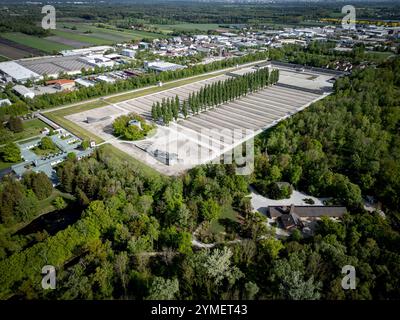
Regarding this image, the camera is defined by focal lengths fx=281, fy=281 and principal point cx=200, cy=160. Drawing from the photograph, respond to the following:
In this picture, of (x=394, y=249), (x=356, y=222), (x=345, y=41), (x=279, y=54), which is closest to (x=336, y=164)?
(x=356, y=222)

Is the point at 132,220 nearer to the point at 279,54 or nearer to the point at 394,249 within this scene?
the point at 394,249

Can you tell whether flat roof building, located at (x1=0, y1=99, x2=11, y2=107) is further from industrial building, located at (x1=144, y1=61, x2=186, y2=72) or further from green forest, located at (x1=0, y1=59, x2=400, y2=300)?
industrial building, located at (x1=144, y1=61, x2=186, y2=72)

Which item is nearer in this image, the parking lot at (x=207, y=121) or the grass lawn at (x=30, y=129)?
the parking lot at (x=207, y=121)

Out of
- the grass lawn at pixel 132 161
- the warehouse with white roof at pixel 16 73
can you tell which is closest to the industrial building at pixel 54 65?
the warehouse with white roof at pixel 16 73

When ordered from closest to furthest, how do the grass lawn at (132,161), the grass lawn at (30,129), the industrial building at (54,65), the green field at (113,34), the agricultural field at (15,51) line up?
the grass lawn at (132,161)
the grass lawn at (30,129)
the industrial building at (54,65)
the agricultural field at (15,51)
the green field at (113,34)

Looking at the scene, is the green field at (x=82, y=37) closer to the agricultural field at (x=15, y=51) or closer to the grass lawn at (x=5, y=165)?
the agricultural field at (x=15, y=51)

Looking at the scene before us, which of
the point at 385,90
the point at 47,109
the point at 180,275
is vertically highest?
the point at 385,90

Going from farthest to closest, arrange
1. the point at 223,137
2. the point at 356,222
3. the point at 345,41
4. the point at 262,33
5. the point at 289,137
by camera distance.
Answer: the point at 262,33 → the point at 345,41 → the point at 223,137 → the point at 289,137 → the point at 356,222
